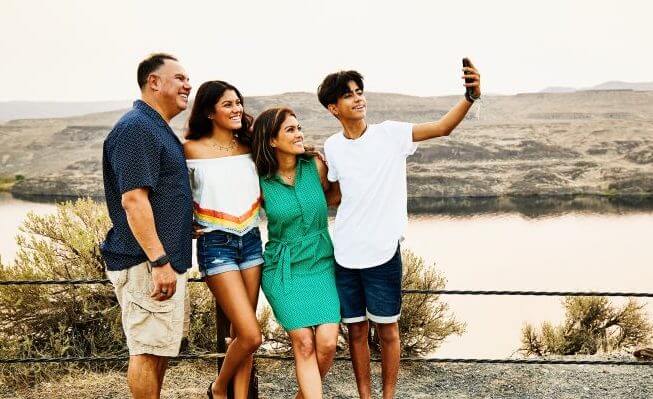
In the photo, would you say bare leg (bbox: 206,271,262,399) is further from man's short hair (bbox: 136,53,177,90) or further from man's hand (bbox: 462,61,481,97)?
man's hand (bbox: 462,61,481,97)

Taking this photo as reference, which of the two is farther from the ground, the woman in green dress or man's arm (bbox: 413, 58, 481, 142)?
man's arm (bbox: 413, 58, 481, 142)

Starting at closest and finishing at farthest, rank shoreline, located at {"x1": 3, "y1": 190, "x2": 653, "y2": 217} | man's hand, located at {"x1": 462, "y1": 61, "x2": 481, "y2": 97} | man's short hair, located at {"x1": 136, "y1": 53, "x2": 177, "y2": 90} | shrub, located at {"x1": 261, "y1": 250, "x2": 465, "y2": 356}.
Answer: man's short hair, located at {"x1": 136, "y1": 53, "x2": 177, "y2": 90}, man's hand, located at {"x1": 462, "y1": 61, "x2": 481, "y2": 97}, shrub, located at {"x1": 261, "y1": 250, "x2": 465, "y2": 356}, shoreline, located at {"x1": 3, "y1": 190, "x2": 653, "y2": 217}

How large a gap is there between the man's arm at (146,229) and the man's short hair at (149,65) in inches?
18.4

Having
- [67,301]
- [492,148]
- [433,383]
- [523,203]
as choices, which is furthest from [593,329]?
[492,148]

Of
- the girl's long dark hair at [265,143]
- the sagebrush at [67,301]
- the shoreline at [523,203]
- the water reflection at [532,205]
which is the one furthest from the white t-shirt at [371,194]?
the water reflection at [532,205]

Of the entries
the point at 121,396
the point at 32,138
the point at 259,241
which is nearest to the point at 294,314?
the point at 259,241

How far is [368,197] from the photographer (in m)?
2.77

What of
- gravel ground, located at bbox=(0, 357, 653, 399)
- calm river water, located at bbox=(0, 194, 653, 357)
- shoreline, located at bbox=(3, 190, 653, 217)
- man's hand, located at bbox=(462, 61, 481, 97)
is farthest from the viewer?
shoreline, located at bbox=(3, 190, 653, 217)

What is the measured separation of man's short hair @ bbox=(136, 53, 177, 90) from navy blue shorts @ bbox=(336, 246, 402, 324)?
1.07 m

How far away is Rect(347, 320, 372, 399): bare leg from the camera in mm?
2941

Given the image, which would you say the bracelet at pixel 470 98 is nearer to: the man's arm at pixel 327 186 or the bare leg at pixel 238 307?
the man's arm at pixel 327 186

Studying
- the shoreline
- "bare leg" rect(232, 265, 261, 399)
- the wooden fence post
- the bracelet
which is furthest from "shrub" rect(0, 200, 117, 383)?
the shoreline

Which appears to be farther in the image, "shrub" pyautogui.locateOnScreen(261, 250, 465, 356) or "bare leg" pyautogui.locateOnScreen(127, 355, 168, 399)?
"shrub" pyautogui.locateOnScreen(261, 250, 465, 356)

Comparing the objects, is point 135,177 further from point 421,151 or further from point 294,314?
point 421,151
